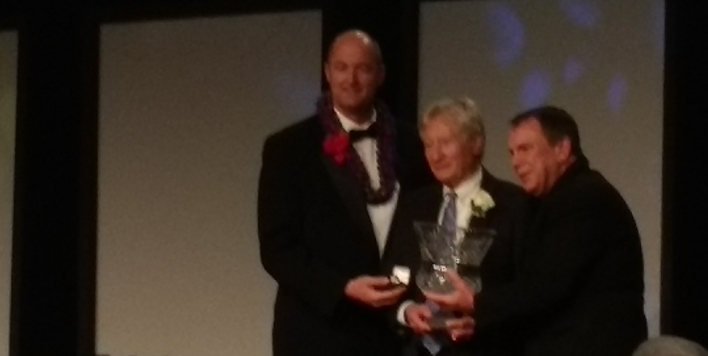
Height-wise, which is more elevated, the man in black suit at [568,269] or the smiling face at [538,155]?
the smiling face at [538,155]

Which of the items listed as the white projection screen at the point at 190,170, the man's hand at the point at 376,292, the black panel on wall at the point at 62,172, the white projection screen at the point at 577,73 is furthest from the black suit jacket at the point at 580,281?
the black panel on wall at the point at 62,172

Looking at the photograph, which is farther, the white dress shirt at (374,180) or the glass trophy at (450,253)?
the white dress shirt at (374,180)

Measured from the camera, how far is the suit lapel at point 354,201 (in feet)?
9.75

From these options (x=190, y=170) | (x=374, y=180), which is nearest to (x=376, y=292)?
(x=374, y=180)

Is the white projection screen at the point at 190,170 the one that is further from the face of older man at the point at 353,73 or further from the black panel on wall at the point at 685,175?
the face of older man at the point at 353,73

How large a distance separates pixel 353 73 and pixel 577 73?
1376 mm

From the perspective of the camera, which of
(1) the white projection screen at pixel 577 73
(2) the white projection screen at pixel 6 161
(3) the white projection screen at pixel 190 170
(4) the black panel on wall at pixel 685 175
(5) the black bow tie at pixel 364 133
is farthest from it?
(2) the white projection screen at pixel 6 161

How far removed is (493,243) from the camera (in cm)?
277

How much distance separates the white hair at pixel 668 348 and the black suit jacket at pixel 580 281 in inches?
11.4

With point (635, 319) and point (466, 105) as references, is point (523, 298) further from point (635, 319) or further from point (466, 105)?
point (466, 105)

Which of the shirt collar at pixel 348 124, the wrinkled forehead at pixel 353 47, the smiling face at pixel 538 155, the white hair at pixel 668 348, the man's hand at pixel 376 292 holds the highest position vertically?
the wrinkled forehead at pixel 353 47

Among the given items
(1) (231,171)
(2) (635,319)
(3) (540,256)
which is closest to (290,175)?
(3) (540,256)

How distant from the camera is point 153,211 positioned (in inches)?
197

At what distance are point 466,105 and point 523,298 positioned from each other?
0.47 m
